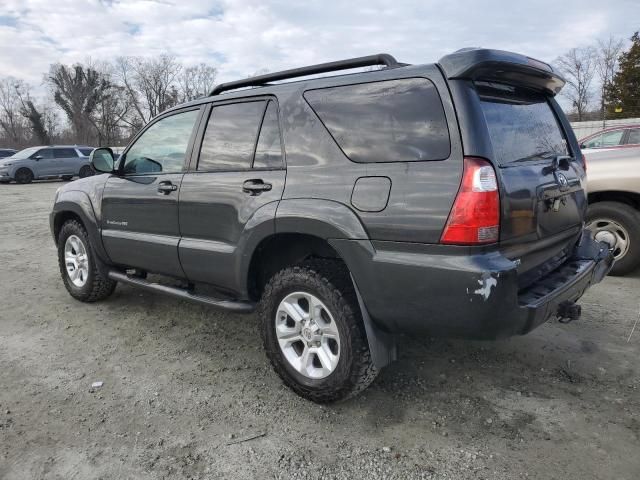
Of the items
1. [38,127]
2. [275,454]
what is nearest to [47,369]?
[275,454]

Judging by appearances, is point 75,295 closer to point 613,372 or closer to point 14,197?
point 613,372

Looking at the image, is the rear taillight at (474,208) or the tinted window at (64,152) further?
the tinted window at (64,152)

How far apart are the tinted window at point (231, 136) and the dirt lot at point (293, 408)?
54.5 inches

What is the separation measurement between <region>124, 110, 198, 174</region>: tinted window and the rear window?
83.3 inches

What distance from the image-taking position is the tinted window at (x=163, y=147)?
3684 millimetres

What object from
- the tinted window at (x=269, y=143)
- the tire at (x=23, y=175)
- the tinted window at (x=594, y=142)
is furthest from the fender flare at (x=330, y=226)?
the tire at (x=23, y=175)

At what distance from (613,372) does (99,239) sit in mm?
4079

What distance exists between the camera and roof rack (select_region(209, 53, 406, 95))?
2.83m

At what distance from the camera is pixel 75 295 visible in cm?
479

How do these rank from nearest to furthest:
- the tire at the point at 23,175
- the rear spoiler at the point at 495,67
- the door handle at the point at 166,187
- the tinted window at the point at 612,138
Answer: the rear spoiler at the point at 495,67, the door handle at the point at 166,187, the tinted window at the point at 612,138, the tire at the point at 23,175

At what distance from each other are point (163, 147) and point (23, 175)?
20.8m

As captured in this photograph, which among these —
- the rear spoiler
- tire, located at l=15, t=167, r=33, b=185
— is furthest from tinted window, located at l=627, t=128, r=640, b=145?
tire, located at l=15, t=167, r=33, b=185

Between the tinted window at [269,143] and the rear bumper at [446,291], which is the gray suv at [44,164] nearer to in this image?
the tinted window at [269,143]

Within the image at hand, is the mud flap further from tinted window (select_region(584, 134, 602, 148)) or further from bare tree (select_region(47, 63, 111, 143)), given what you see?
bare tree (select_region(47, 63, 111, 143))
